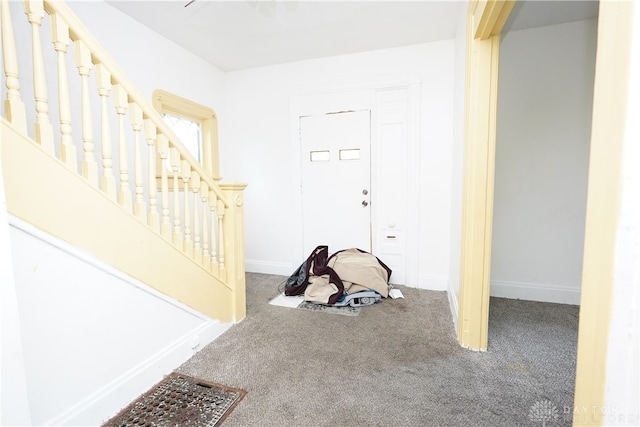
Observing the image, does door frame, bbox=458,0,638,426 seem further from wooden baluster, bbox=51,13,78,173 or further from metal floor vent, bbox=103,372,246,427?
wooden baluster, bbox=51,13,78,173

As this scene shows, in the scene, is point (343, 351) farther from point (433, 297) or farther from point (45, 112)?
point (45, 112)

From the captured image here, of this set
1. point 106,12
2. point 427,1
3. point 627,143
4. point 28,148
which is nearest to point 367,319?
point 627,143

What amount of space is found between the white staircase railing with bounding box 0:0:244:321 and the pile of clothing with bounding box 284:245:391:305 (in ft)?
2.44

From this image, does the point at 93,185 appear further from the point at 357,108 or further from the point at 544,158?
the point at 544,158

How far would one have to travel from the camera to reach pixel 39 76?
113cm

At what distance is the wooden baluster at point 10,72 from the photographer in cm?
104

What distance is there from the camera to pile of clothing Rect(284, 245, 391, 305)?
2.73 meters

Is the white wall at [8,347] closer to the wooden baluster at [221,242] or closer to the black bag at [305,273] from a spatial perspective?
the wooden baluster at [221,242]

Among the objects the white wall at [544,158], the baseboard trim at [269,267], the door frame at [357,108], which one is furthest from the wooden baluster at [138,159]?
the white wall at [544,158]

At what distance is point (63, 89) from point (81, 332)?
3.62 feet

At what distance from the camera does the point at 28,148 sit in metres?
1.08

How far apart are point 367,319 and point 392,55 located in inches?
106

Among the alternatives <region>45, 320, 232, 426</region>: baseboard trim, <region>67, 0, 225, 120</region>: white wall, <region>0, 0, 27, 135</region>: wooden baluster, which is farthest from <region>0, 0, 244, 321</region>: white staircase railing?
<region>67, 0, 225, 120</region>: white wall
